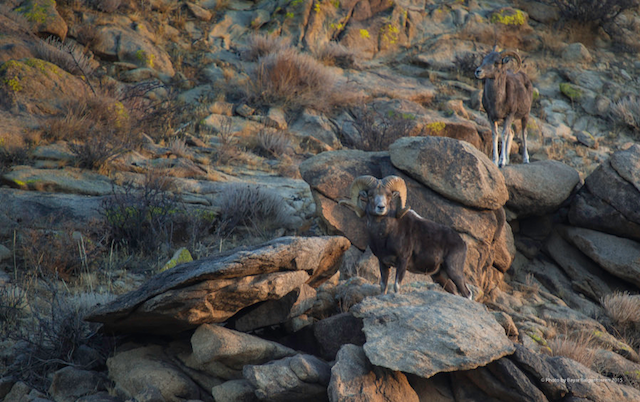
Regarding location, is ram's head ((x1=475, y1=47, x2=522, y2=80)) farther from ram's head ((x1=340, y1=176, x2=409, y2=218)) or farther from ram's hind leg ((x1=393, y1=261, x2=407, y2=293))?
ram's hind leg ((x1=393, y1=261, x2=407, y2=293))

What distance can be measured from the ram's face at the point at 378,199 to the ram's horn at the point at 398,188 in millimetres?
55

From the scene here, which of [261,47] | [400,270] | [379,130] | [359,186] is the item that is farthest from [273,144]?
[400,270]

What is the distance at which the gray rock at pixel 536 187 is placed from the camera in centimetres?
1034

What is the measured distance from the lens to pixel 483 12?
68.0 ft

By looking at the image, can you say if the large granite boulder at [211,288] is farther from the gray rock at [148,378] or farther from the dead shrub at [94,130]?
the dead shrub at [94,130]

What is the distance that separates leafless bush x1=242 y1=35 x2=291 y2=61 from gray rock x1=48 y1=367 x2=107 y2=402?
13256 millimetres

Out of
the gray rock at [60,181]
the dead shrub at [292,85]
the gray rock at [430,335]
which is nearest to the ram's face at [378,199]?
the gray rock at [430,335]

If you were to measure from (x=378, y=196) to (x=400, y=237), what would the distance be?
0.64m

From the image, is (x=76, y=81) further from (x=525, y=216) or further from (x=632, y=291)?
(x=632, y=291)

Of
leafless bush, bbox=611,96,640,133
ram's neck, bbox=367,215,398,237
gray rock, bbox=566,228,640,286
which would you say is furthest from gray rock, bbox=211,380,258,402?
leafless bush, bbox=611,96,640,133

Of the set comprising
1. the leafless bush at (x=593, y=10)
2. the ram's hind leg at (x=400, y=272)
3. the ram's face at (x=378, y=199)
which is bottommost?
the ram's hind leg at (x=400, y=272)

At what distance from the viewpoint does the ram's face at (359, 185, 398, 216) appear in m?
6.17

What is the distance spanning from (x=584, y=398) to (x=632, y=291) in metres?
6.11

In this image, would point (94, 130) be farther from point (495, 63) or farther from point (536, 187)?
point (536, 187)
